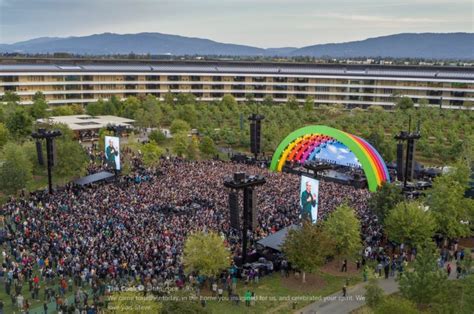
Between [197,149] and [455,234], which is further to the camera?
[197,149]

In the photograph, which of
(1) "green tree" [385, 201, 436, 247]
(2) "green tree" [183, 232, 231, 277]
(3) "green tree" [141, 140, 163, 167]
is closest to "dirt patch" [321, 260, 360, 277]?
(1) "green tree" [385, 201, 436, 247]

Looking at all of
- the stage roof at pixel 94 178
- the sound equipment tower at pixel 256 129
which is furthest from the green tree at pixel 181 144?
the stage roof at pixel 94 178

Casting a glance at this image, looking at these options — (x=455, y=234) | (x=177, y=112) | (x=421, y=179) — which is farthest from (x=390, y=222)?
(x=177, y=112)

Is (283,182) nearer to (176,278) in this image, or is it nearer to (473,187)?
(473,187)

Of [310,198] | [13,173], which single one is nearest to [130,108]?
[13,173]

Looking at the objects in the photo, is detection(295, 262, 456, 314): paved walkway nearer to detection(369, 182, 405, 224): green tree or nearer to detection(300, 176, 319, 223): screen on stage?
detection(300, 176, 319, 223): screen on stage
